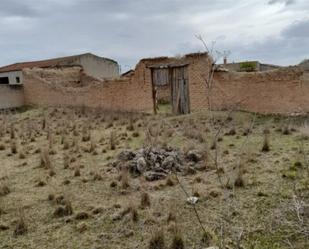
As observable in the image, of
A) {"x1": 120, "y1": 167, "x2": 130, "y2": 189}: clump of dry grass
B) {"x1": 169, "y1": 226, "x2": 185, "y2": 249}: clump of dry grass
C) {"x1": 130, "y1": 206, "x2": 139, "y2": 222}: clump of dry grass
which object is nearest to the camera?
{"x1": 169, "y1": 226, "x2": 185, "y2": 249}: clump of dry grass

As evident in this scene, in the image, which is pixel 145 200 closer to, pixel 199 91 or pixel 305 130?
pixel 305 130

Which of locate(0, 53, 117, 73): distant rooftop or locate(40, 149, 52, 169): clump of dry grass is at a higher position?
locate(0, 53, 117, 73): distant rooftop

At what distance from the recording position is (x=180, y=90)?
1770cm

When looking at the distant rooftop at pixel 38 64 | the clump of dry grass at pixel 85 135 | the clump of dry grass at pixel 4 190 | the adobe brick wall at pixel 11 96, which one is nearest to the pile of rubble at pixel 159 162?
the clump of dry grass at pixel 4 190

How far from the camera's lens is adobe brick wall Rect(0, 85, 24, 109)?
75.5 ft

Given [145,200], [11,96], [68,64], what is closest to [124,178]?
[145,200]

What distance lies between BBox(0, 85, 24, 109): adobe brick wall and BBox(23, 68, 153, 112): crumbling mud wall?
40 centimetres

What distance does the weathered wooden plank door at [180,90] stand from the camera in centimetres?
1748

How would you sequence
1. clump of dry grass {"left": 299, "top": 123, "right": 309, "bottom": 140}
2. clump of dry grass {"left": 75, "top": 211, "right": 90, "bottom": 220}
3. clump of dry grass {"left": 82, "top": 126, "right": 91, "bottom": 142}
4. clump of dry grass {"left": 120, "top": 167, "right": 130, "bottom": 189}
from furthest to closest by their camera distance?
clump of dry grass {"left": 82, "top": 126, "right": 91, "bottom": 142}
clump of dry grass {"left": 299, "top": 123, "right": 309, "bottom": 140}
clump of dry grass {"left": 120, "top": 167, "right": 130, "bottom": 189}
clump of dry grass {"left": 75, "top": 211, "right": 90, "bottom": 220}

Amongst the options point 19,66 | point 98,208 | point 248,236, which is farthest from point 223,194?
point 19,66

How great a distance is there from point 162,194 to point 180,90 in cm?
1137

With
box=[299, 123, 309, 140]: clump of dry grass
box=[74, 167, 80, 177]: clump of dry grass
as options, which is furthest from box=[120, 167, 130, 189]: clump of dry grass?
box=[299, 123, 309, 140]: clump of dry grass

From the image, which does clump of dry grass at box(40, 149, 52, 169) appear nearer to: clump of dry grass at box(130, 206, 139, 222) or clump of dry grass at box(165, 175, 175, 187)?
clump of dry grass at box(165, 175, 175, 187)

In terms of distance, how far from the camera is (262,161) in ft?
27.5
